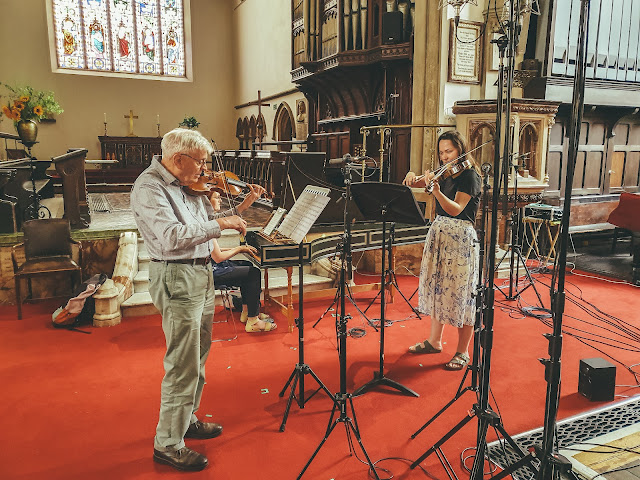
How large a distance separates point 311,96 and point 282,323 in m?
6.17

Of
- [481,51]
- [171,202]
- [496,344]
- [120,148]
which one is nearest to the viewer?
[171,202]

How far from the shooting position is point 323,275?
5402 millimetres

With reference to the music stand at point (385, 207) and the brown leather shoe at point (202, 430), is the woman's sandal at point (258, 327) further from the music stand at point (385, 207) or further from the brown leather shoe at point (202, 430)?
the brown leather shoe at point (202, 430)

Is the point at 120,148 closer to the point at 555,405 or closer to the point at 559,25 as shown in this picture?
the point at 559,25

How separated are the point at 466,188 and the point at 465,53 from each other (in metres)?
3.89

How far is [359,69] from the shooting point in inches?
288

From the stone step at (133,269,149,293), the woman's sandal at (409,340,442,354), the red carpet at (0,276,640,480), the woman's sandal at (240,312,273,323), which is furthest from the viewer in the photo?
the stone step at (133,269,149,293)

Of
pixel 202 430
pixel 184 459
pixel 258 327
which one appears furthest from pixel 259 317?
pixel 184 459

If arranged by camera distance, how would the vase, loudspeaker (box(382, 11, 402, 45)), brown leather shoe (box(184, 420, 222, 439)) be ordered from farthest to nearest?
1. loudspeaker (box(382, 11, 402, 45))
2. the vase
3. brown leather shoe (box(184, 420, 222, 439))

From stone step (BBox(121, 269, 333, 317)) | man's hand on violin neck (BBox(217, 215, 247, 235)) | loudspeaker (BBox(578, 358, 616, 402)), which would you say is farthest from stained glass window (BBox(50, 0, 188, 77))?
loudspeaker (BBox(578, 358, 616, 402))

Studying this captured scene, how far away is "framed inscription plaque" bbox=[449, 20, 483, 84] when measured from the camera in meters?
6.13

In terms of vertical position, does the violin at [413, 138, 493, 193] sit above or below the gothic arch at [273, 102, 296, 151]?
below

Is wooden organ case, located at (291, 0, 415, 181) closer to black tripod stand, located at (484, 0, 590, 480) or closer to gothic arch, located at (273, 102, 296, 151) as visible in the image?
gothic arch, located at (273, 102, 296, 151)

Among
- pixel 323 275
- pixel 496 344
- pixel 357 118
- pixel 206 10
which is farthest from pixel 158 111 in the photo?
pixel 496 344
